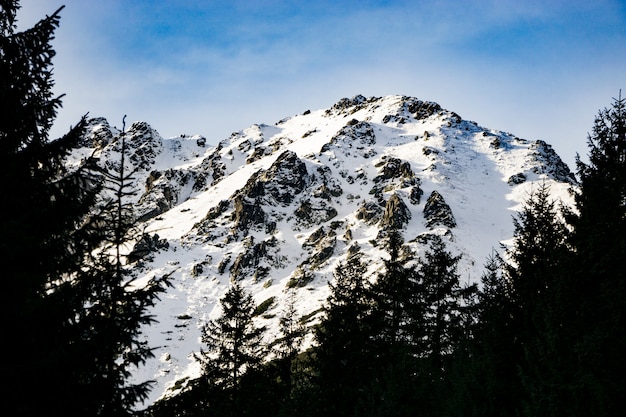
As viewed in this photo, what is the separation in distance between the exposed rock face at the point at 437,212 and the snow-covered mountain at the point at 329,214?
0.33m

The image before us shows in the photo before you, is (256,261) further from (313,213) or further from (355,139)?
(355,139)

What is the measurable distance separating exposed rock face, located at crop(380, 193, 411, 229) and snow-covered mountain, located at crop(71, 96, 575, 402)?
0.37 m

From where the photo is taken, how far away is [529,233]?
15336 mm

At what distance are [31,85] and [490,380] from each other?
42.3ft

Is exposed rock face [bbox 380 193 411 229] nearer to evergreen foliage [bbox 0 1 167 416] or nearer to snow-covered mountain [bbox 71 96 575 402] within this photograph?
snow-covered mountain [bbox 71 96 575 402]

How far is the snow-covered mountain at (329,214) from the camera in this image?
9725 centimetres

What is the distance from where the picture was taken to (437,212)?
116m

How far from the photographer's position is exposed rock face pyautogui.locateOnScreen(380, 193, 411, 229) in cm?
11573

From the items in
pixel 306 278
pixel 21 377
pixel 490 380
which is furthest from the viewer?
pixel 306 278

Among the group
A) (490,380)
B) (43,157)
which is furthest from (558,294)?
(43,157)

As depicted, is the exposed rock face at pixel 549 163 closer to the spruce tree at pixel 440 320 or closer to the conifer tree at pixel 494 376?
the spruce tree at pixel 440 320

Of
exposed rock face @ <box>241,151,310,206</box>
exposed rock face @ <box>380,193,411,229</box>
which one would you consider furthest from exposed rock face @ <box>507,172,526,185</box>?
exposed rock face @ <box>241,151,310,206</box>

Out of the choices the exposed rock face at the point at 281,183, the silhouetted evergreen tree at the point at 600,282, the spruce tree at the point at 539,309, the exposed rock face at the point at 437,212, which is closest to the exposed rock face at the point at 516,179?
the exposed rock face at the point at 437,212

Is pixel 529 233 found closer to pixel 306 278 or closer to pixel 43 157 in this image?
pixel 43 157
